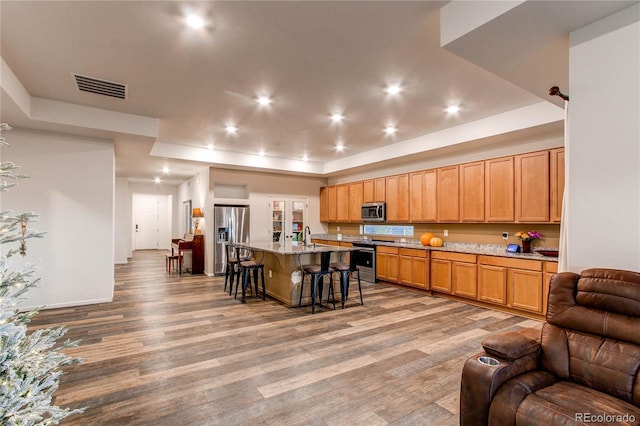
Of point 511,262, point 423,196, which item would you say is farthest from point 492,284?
point 423,196

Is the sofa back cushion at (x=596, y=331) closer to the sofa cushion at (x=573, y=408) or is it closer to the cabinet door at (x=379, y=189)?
the sofa cushion at (x=573, y=408)

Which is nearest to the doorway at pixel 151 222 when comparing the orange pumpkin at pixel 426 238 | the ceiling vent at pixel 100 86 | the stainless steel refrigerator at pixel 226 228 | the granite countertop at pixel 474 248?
the stainless steel refrigerator at pixel 226 228

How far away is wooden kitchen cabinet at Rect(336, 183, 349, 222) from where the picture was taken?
838 cm

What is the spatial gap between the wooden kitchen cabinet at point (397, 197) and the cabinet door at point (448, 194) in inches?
30.9

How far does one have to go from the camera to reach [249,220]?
816cm

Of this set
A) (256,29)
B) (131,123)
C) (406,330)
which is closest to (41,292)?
(131,123)

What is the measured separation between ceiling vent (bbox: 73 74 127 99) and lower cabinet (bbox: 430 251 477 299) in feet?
17.4

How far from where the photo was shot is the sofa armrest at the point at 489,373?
1777 millimetres

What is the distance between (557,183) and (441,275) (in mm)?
2218

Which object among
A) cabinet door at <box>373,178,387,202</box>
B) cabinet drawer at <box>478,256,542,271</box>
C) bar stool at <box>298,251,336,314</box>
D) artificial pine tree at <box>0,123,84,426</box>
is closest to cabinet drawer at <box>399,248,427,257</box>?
cabinet drawer at <box>478,256,542,271</box>

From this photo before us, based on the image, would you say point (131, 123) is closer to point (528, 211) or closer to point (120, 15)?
point (120, 15)

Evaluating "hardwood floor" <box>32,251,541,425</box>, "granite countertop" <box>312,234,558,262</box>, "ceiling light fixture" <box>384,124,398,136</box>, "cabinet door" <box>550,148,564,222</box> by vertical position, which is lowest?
"hardwood floor" <box>32,251,541,425</box>

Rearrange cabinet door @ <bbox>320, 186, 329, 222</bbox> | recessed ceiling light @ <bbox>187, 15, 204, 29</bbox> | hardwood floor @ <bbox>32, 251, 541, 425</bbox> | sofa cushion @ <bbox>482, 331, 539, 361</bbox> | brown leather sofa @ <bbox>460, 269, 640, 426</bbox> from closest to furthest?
brown leather sofa @ <bbox>460, 269, 640, 426</bbox>, sofa cushion @ <bbox>482, 331, 539, 361</bbox>, hardwood floor @ <bbox>32, 251, 541, 425</bbox>, recessed ceiling light @ <bbox>187, 15, 204, 29</bbox>, cabinet door @ <bbox>320, 186, 329, 222</bbox>

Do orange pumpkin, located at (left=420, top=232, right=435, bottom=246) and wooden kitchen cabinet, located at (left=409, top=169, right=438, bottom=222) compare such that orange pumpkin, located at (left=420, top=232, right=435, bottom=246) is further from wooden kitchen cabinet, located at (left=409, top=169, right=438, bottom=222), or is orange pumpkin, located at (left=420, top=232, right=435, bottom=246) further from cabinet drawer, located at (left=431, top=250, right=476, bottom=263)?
cabinet drawer, located at (left=431, top=250, right=476, bottom=263)
